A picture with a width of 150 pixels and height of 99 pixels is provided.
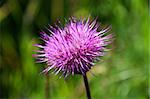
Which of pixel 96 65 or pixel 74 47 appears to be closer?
pixel 74 47

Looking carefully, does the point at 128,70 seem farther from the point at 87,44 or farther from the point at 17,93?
the point at 87,44

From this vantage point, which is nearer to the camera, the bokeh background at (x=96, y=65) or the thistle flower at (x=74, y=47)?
the thistle flower at (x=74, y=47)

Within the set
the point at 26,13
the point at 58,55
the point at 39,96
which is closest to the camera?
the point at 58,55

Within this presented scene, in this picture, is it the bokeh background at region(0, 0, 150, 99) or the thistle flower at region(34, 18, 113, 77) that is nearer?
the thistle flower at region(34, 18, 113, 77)

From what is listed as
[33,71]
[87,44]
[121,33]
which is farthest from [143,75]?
[87,44]
